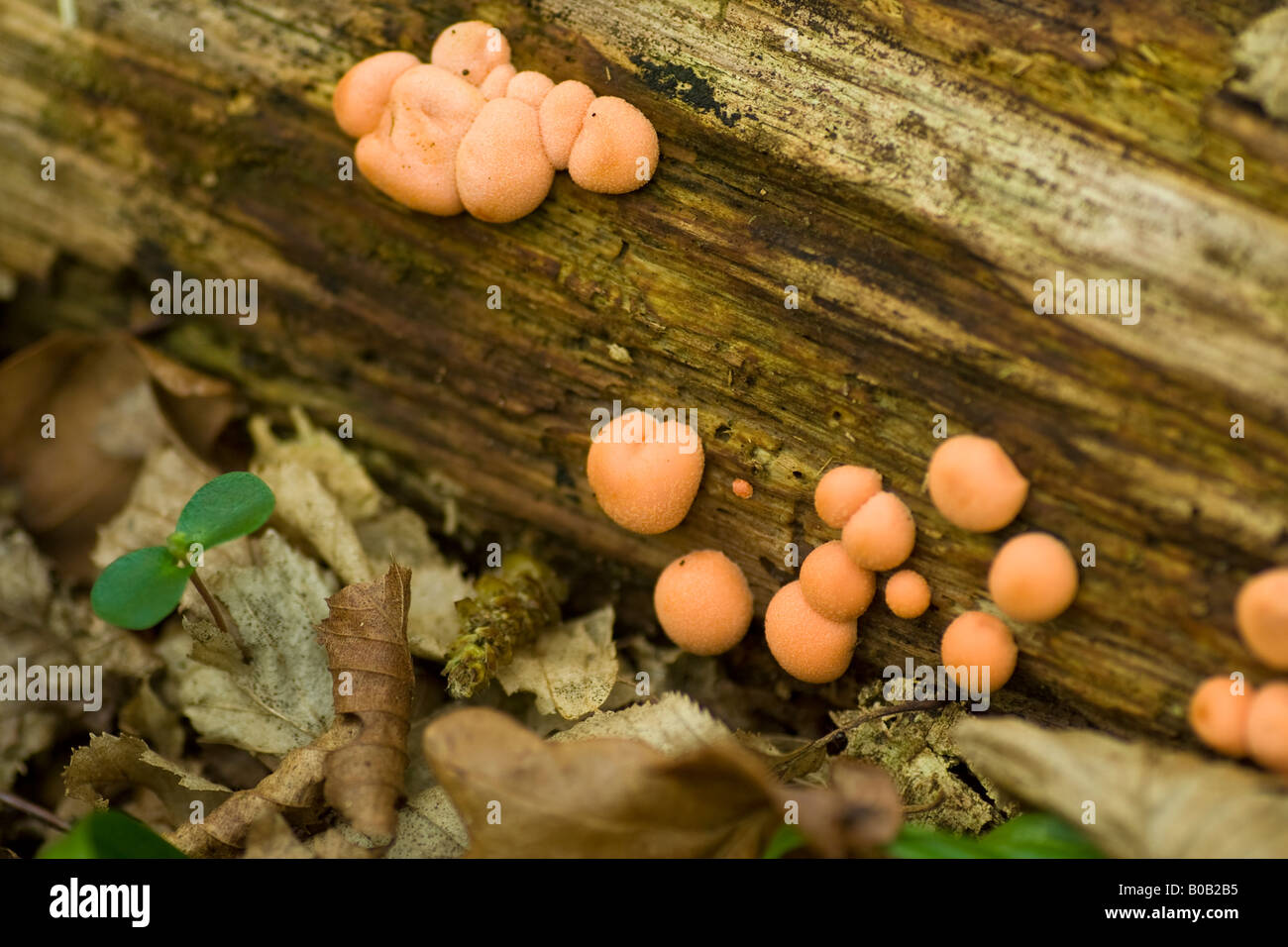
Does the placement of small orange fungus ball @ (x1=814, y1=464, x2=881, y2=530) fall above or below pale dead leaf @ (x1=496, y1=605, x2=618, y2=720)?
above

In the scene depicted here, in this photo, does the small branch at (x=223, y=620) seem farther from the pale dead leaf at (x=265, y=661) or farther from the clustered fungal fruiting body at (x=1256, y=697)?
the clustered fungal fruiting body at (x=1256, y=697)

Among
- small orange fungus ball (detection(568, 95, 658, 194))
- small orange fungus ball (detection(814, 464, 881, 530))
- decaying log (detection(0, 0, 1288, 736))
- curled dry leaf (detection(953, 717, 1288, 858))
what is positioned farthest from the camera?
small orange fungus ball (detection(568, 95, 658, 194))

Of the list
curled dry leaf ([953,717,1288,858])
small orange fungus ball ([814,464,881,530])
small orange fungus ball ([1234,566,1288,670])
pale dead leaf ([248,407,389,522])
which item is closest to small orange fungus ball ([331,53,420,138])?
pale dead leaf ([248,407,389,522])

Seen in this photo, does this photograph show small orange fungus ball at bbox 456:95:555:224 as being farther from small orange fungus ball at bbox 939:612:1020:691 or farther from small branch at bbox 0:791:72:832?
small branch at bbox 0:791:72:832

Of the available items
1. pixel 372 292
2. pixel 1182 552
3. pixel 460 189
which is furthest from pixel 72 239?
pixel 1182 552
